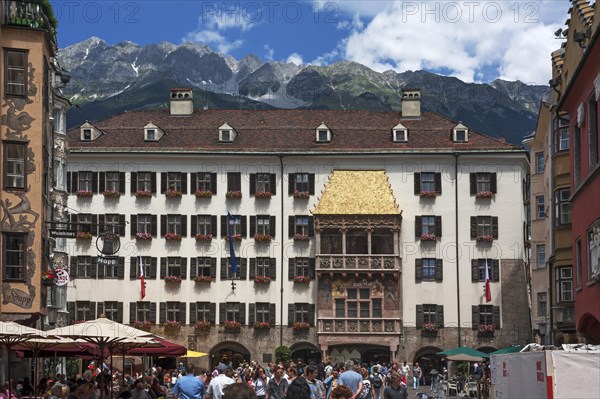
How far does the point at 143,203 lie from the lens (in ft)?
262

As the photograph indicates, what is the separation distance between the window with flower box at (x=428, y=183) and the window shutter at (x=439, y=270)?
178 inches

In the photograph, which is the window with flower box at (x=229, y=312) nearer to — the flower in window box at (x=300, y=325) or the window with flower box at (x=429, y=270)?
the flower in window box at (x=300, y=325)

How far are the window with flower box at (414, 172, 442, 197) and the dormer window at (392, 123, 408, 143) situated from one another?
3.09 meters

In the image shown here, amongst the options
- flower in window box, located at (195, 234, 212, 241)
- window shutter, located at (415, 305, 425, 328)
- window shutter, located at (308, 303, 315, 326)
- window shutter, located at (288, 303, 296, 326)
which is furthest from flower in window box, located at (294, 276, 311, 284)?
window shutter, located at (415, 305, 425, 328)

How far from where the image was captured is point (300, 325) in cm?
7869

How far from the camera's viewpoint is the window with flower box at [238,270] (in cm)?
7912

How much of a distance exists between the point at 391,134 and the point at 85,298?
23.8m

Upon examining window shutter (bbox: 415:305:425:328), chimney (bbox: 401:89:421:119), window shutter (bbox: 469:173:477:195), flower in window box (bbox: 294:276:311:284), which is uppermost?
chimney (bbox: 401:89:421:119)

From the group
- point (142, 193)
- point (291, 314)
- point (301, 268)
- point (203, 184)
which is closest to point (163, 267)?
point (142, 193)

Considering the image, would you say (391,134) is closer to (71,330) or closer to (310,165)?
(310,165)

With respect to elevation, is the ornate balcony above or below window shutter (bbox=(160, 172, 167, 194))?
below

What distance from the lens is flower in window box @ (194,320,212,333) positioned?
78562 millimetres

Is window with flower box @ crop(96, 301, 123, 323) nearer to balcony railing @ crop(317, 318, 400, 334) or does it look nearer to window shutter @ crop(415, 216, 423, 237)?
balcony railing @ crop(317, 318, 400, 334)

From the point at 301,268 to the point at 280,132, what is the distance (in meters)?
10.8
